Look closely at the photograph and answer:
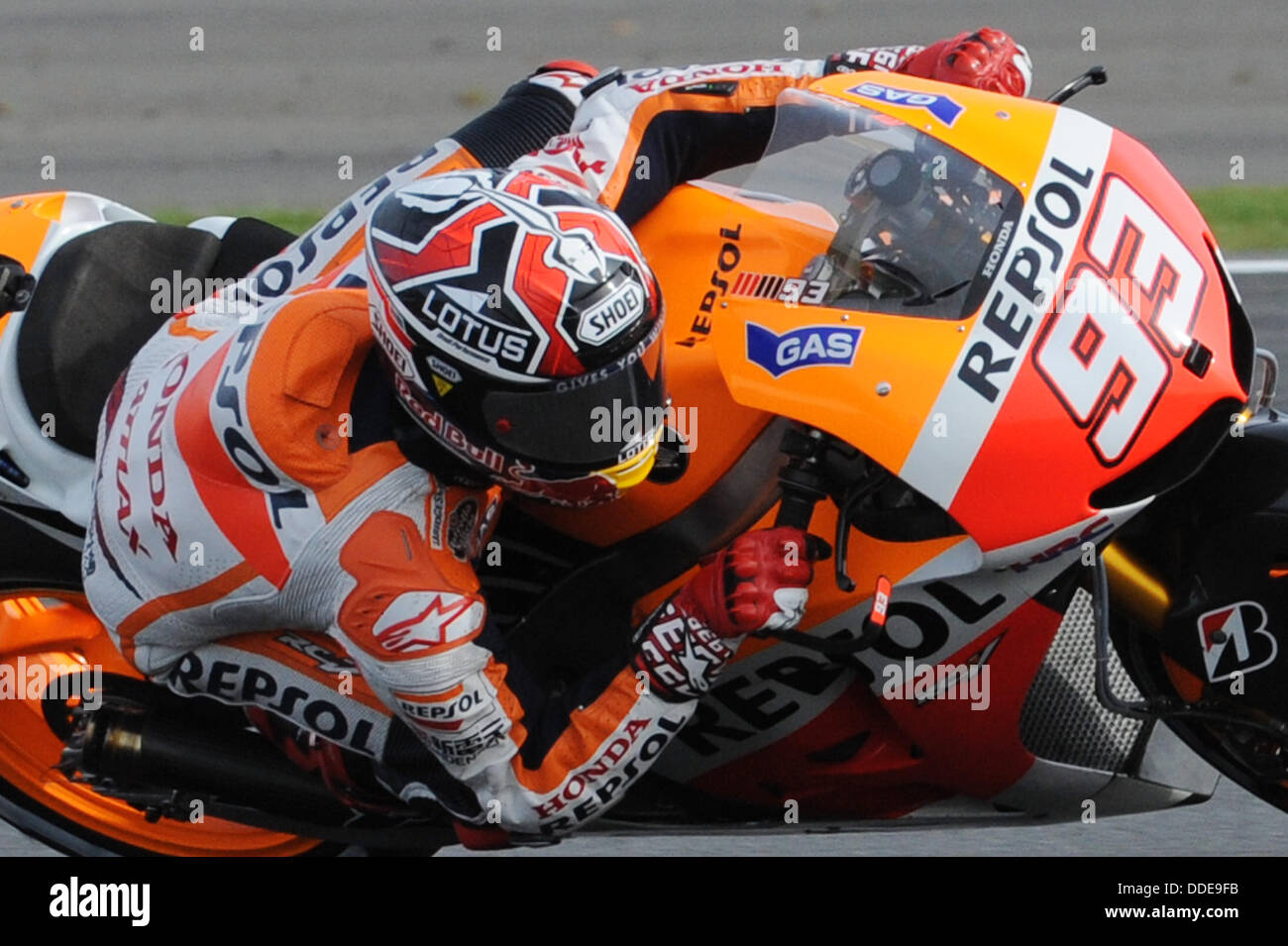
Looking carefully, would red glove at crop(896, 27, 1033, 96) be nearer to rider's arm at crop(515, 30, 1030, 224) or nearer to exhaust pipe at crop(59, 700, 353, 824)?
rider's arm at crop(515, 30, 1030, 224)

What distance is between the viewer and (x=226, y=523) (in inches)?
139

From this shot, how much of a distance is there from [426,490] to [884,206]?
0.90 metres

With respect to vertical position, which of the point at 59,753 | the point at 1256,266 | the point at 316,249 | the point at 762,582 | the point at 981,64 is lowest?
the point at 59,753

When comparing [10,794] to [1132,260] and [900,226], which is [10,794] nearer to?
[900,226]

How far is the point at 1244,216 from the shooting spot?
24.8ft

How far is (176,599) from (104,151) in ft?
19.3

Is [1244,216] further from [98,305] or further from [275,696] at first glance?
[275,696]

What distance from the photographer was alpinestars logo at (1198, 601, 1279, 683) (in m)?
3.45

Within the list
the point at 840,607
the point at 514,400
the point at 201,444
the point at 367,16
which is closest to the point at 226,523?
the point at 201,444

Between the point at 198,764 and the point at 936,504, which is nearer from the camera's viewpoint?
the point at 936,504

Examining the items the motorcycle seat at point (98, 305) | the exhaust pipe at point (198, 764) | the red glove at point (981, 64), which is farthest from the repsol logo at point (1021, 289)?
the motorcycle seat at point (98, 305)

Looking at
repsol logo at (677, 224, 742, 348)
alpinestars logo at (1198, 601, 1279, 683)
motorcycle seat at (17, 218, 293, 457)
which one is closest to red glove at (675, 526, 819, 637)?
repsol logo at (677, 224, 742, 348)

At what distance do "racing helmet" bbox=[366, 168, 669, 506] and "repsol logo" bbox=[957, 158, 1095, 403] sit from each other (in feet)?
1.70

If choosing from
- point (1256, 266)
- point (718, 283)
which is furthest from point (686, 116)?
point (1256, 266)
